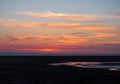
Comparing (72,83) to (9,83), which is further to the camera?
(72,83)

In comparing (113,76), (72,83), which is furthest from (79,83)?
(113,76)

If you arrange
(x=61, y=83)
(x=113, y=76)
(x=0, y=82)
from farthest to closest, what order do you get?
(x=113, y=76)
(x=61, y=83)
(x=0, y=82)

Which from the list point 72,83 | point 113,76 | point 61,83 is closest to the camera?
point 61,83

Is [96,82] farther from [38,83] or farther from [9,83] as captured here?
[9,83]

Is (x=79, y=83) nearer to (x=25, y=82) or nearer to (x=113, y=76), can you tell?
(x=25, y=82)

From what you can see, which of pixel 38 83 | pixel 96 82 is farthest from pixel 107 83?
pixel 38 83

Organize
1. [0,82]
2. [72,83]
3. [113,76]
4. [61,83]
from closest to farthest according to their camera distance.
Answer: [0,82] < [61,83] < [72,83] < [113,76]

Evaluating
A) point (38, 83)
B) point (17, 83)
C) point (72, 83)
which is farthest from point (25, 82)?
point (72, 83)

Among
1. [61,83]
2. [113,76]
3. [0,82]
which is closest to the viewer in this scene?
[0,82]

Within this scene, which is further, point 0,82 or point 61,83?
point 61,83
